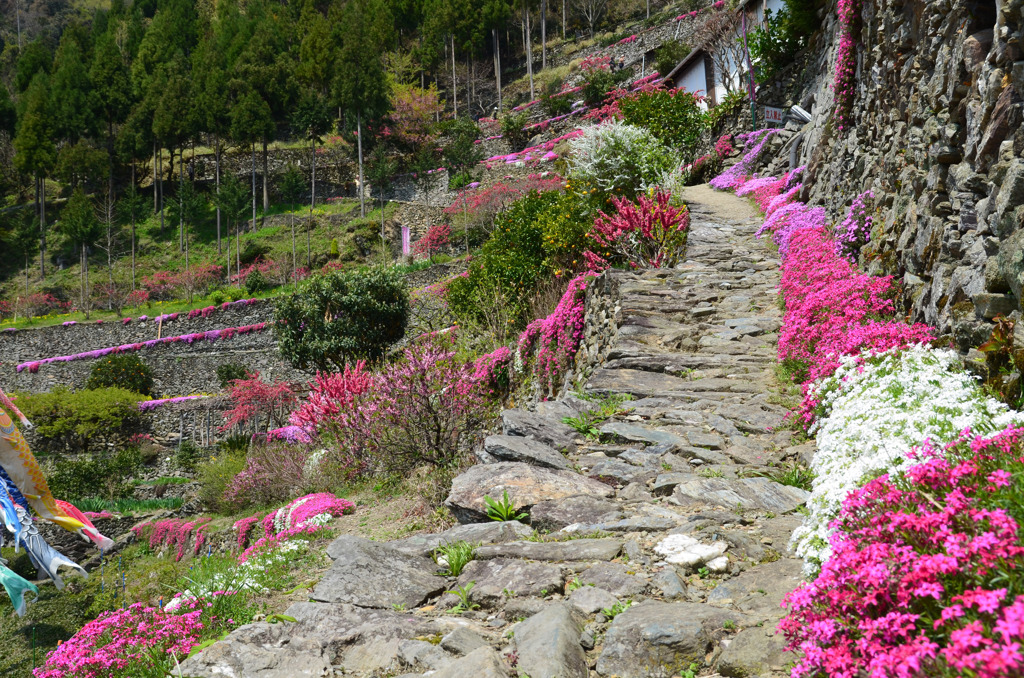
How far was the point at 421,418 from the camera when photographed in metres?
8.04

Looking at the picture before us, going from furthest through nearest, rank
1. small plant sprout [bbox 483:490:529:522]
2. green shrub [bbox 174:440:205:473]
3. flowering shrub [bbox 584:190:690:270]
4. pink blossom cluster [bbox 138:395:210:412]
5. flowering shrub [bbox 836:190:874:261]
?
pink blossom cluster [bbox 138:395:210:412] → green shrub [bbox 174:440:205:473] → flowering shrub [bbox 584:190:690:270] → flowering shrub [bbox 836:190:874:261] → small plant sprout [bbox 483:490:529:522]

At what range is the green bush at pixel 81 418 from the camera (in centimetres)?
2512

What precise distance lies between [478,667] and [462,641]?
42cm

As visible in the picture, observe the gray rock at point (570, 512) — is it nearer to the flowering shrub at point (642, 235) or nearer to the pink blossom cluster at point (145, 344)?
the flowering shrub at point (642, 235)

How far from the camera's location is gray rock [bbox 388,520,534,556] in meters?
4.59

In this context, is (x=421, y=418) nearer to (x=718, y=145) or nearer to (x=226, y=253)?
(x=718, y=145)

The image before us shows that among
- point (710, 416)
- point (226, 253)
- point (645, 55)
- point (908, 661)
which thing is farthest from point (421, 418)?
point (645, 55)

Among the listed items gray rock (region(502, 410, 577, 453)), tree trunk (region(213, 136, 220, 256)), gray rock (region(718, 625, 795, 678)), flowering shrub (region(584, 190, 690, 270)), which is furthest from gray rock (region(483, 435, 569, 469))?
tree trunk (region(213, 136, 220, 256))

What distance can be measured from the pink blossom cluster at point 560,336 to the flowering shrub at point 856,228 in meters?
3.67

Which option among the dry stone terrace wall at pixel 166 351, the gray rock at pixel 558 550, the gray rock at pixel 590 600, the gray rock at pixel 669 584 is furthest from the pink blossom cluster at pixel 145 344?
the gray rock at pixel 669 584

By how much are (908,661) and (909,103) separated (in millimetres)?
6570

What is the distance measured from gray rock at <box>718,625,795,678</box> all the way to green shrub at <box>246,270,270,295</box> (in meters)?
39.3

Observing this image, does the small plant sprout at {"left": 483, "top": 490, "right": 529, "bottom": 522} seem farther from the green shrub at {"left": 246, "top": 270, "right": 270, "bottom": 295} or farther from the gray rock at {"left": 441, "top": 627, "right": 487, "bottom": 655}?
the green shrub at {"left": 246, "top": 270, "right": 270, "bottom": 295}

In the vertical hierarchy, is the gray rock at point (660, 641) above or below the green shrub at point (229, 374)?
above
